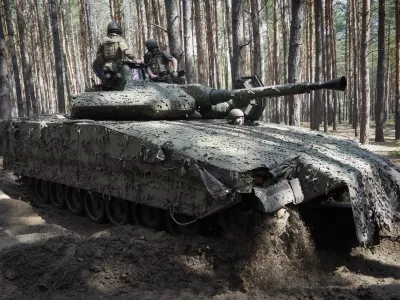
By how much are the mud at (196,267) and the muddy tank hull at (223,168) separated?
41cm

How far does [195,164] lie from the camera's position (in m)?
4.96

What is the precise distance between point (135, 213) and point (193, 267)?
220 cm

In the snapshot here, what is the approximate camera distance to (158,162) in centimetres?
558

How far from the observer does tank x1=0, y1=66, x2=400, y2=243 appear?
Result: 4762mm

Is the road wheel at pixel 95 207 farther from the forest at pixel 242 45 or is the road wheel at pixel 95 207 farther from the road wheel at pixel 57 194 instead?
the forest at pixel 242 45

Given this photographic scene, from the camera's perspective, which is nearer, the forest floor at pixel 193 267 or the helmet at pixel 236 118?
the forest floor at pixel 193 267

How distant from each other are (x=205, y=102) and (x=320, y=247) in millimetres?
3211

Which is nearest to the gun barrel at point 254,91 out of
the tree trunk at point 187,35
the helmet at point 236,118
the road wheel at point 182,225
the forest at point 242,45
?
the helmet at point 236,118

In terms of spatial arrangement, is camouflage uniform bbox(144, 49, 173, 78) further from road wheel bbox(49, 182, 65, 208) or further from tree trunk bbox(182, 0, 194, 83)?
tree trunk bbox(182, 0, 194, 83)

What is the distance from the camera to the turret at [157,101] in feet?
23.0

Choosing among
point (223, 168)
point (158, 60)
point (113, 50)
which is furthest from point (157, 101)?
point (158, 60)

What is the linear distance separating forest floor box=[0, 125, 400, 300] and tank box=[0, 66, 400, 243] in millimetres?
384

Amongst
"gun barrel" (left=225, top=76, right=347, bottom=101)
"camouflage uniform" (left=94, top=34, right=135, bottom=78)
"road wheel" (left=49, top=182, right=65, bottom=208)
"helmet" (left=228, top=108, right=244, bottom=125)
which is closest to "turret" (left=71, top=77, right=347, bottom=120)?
"gun barrel" (left=225, top=76, right=347, bottom=101)

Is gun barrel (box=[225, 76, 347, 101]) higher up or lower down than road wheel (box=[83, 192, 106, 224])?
higher up
